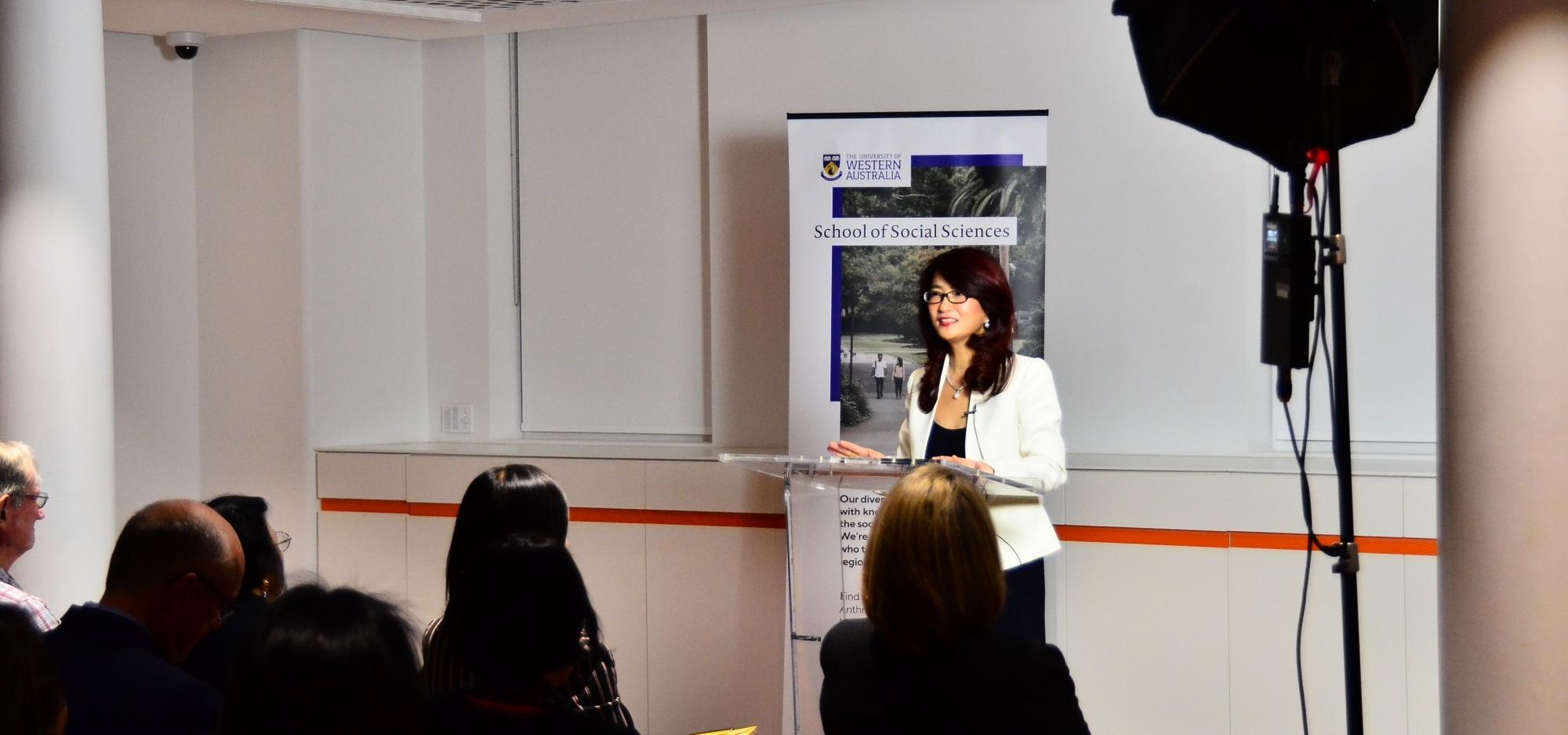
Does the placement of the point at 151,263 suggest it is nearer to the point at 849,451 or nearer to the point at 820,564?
the point at 820,564

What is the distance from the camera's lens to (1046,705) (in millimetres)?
1956

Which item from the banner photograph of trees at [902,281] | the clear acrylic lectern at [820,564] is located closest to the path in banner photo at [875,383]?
the banner photograph of trees at [902,281]

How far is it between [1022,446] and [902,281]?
41.2 inches

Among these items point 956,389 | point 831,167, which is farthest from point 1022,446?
point 831,167

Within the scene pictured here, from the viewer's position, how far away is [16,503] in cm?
298

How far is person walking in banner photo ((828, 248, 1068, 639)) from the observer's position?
12.3 ft

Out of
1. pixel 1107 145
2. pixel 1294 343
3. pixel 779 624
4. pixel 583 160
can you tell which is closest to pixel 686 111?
pixel 583 160

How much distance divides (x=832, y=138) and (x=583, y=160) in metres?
1.44

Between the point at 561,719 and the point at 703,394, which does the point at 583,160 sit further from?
the point at 561,719

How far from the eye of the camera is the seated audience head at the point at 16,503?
296 centimetres

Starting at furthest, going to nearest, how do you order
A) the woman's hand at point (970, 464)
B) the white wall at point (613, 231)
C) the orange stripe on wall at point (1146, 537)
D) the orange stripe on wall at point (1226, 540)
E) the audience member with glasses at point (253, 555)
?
the white wall at point (613, 231) → the orange stripe on wall at point (1146, 537) → the orange stripe on wall at point (1226, 540) → the woman's hand at point (970, 464) → the audience member with glasses at point (253, 555)

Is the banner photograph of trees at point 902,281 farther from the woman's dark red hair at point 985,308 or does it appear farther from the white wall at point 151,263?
the white wall at point 151,263

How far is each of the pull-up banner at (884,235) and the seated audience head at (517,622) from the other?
117 inches

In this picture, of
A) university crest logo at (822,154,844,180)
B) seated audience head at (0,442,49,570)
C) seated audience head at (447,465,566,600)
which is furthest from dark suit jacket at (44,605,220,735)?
university crest logo at (822,154,844,180)
